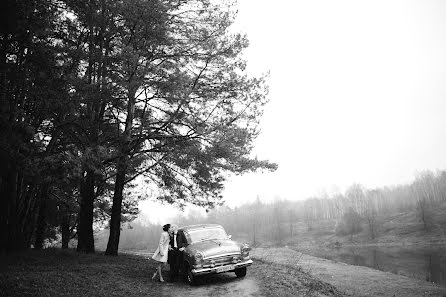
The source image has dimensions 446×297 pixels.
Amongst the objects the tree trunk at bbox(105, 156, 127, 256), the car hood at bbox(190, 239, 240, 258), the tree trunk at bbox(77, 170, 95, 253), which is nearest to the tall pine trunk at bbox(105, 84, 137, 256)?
the tree trunk at bbox(105, 156, 127, 256)

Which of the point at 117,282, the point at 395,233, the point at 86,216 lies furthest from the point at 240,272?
the point at 395,233

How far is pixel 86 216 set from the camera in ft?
43.4

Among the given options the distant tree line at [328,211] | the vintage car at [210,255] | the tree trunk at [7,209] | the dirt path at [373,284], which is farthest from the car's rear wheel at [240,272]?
the distant tree line at [328,211]

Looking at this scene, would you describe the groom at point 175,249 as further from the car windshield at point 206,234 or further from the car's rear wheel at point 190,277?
the car's rear wheel at point 190,277

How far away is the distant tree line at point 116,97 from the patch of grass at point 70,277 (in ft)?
6.32

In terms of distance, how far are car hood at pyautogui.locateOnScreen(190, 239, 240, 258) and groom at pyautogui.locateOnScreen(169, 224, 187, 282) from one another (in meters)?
0.82

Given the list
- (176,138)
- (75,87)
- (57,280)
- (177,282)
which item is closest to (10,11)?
(75,87)

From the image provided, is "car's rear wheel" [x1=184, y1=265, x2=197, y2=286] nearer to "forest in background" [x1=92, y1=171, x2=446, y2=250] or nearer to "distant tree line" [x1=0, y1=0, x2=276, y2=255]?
"distant tree line" [x1=0, y1=0, x2=276, y2=255]

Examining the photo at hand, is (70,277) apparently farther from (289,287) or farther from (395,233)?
(395,233)

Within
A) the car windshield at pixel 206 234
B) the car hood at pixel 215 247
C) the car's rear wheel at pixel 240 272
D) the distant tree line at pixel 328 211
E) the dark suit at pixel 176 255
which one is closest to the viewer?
the car hood at pixel 215 247

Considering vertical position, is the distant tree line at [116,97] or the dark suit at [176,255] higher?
the distant tree line at [116,97]

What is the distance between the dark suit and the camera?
33.8ft

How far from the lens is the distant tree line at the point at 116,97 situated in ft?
29.8

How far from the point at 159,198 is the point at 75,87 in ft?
24.3
